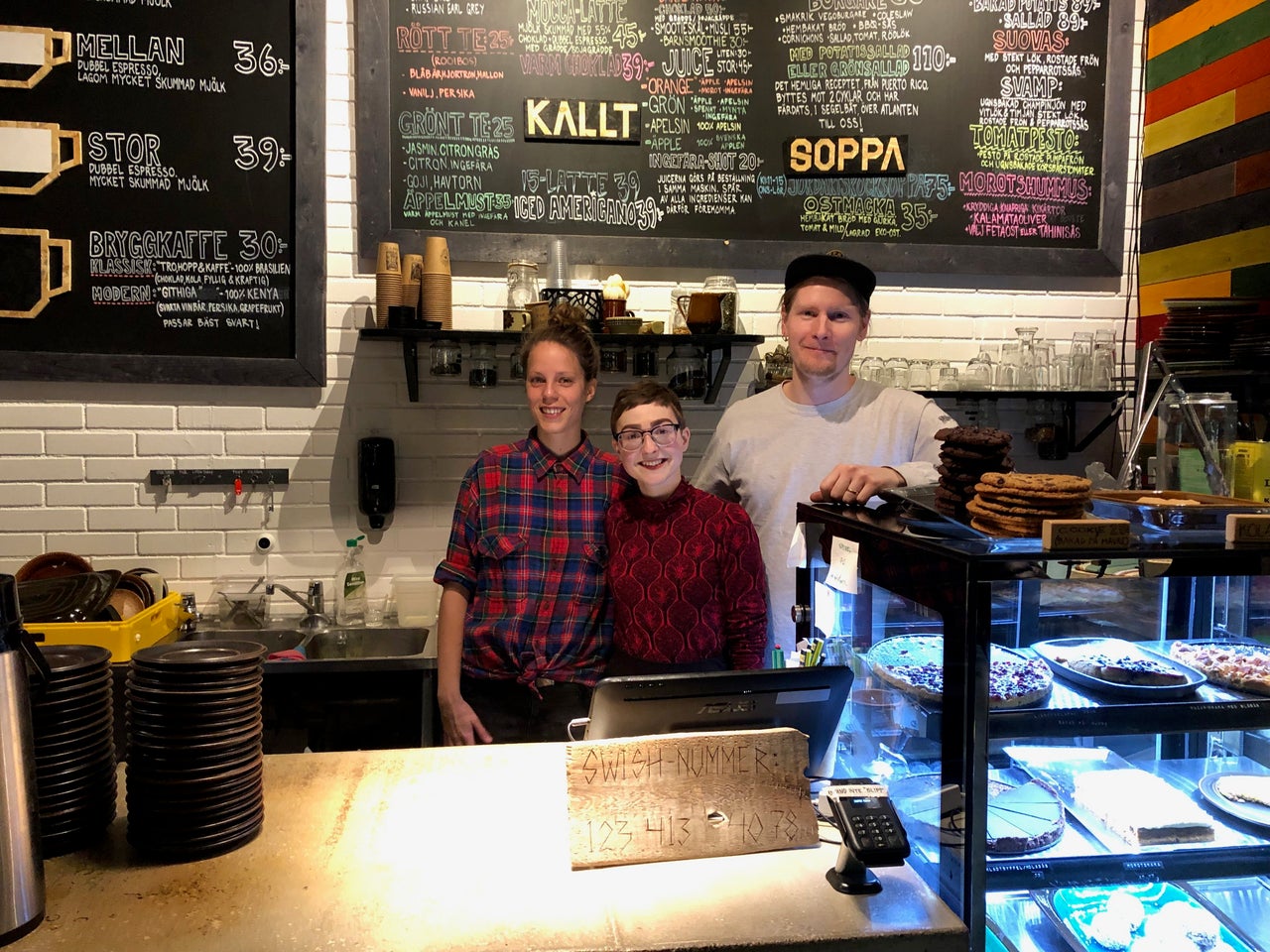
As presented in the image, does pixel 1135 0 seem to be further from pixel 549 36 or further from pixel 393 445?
pixel 393 445

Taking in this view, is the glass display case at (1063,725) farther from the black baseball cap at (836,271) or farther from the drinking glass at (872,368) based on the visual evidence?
Answer: the drinking glass at (872,368)

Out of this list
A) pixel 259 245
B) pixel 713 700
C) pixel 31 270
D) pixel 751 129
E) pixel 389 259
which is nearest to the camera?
pixel 713 700

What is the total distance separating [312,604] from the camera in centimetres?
323

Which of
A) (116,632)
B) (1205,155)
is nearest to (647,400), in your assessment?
(116,632)

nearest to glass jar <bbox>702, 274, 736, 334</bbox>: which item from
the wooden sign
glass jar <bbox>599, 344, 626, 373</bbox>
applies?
glass jar <bbox>599, 344, 626, 373</bbox>

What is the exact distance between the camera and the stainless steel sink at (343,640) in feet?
10.1

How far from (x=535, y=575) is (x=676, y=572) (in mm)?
418

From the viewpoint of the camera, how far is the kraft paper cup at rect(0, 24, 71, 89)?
3.07 meters

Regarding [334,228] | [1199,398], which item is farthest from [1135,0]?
[334,228]

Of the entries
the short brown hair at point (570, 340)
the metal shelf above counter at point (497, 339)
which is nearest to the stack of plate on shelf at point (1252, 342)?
the metal shelf above counter at point (497, 339)

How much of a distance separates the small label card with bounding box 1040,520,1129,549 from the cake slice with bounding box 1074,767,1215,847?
455mm

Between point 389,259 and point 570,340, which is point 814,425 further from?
point 389,259

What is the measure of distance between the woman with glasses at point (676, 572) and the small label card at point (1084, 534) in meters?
1.11

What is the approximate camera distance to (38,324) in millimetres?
3146
